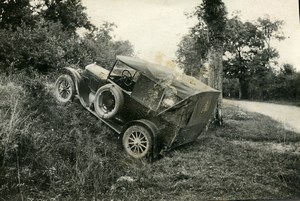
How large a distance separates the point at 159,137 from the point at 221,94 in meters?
1.01

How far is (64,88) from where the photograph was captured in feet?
15.0

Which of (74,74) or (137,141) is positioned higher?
(74,74)

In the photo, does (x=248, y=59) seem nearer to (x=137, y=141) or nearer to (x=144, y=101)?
(x=144, y=101)

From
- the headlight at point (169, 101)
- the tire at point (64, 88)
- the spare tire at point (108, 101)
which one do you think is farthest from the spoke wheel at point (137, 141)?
the tire at point (64, 88)

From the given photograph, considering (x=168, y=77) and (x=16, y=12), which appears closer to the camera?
(x=16, y=12)

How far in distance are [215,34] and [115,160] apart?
2090mm

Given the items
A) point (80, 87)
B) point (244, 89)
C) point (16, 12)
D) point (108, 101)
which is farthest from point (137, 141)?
point (16, 12)

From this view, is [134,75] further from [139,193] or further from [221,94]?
[139,193]

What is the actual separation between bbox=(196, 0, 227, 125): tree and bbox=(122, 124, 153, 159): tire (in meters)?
1.02

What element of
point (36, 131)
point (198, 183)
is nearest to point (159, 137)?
point (198, 183)

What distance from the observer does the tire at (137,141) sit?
448 cm

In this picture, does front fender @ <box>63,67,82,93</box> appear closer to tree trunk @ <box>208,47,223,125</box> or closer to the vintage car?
the vintage car

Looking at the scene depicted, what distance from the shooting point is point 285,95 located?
15.8 feet

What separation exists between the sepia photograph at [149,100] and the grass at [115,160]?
0.01m
